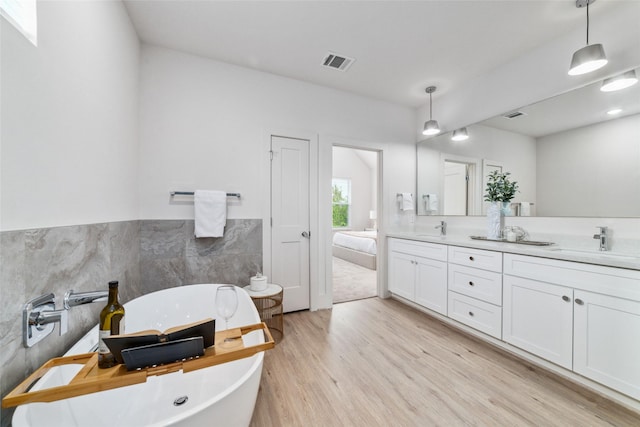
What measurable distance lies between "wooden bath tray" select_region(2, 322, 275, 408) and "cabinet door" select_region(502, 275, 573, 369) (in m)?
2.00

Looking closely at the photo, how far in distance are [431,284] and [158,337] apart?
2575mm

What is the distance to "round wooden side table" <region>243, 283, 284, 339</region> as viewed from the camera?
7.29 ft

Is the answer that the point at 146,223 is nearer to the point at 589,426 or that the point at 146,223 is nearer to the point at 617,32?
the point at 589,426

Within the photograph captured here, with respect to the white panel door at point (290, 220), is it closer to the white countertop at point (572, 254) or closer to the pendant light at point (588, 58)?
the white countertop at point (572, 254)

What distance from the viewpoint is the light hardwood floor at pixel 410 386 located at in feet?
4.54

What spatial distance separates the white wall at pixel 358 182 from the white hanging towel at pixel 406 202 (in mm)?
3907

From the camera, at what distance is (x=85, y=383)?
681 mm

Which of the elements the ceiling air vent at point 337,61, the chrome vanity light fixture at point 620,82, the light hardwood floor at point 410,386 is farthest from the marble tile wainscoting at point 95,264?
the chrome vanity light fixture at point 620,82

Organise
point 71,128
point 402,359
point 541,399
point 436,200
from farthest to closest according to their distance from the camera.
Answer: point 436,200
point 402,359
point 541,399
point 71,128

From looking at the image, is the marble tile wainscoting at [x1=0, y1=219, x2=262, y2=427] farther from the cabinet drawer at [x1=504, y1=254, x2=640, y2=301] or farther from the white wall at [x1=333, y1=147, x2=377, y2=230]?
the white wall at [x1=333, y1=147, x2=377, y2=230]

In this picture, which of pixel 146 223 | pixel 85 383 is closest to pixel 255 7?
pixel 146 223

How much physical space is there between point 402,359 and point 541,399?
2.77 feet

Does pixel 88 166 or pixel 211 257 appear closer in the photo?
pixel 88 166

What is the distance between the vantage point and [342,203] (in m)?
7.43
